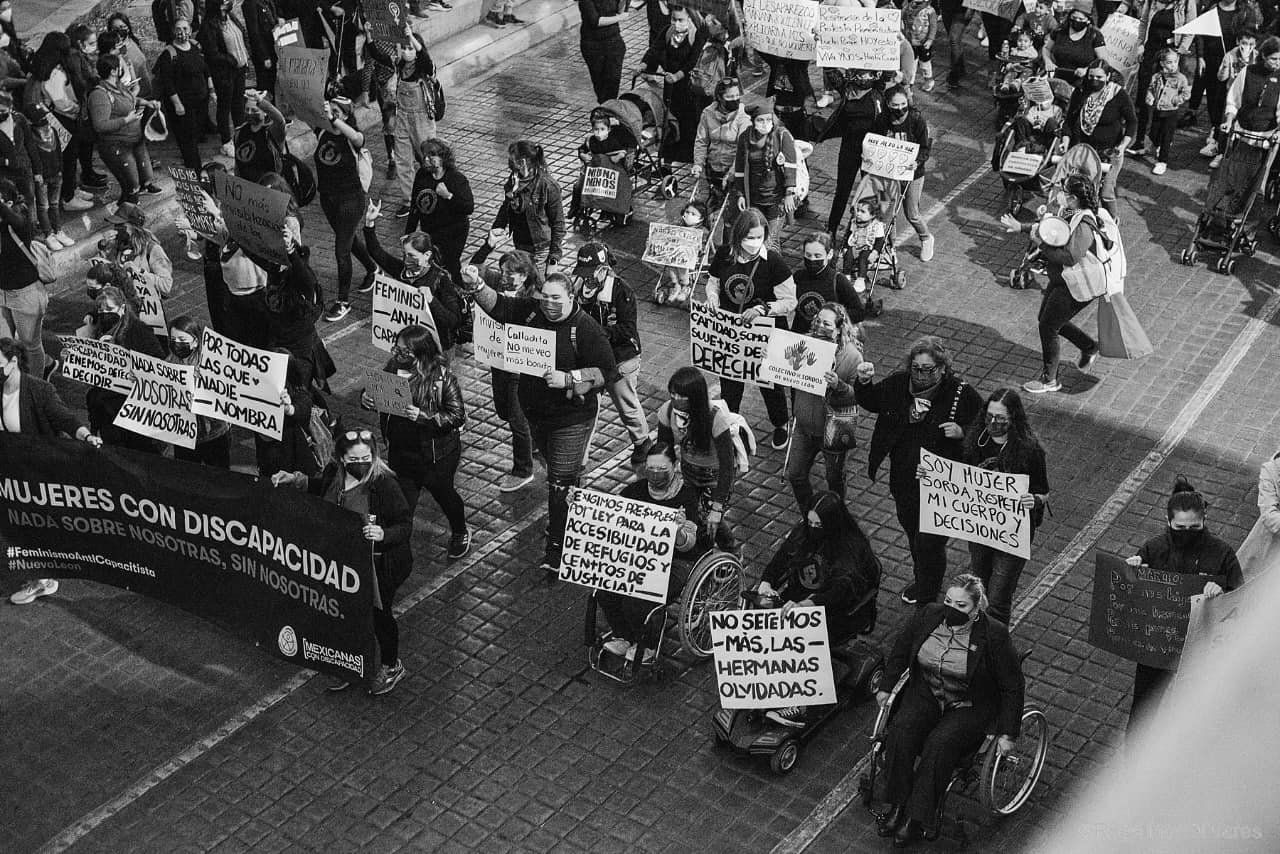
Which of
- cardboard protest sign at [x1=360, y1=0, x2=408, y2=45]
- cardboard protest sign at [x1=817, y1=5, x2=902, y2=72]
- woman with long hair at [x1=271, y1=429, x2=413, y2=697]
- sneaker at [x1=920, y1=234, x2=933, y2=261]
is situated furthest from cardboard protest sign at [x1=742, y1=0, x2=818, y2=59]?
woman with long hair at [x1=271, y1=429, x2=413, y2=697]

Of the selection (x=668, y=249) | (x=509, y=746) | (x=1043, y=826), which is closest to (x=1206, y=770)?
(x=1043, y=826)

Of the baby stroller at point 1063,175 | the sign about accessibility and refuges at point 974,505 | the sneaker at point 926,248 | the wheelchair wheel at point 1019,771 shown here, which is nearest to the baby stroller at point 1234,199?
the baby stroller at point 1063,175

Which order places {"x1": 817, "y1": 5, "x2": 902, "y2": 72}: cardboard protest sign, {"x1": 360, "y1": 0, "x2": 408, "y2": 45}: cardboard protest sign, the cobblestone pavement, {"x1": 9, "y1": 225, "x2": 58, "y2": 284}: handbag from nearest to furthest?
the cobblestone pavement → {"x1": 9, "y1": 225, "x2": 58, "y2": 284}: handbag → {"x1": 817, "y1": 5, "x2": 902, "y2": 72}: cardboard protest sign → {"x1": 360, "y1": 0, "x2": 408, "y2": 45}: cardboard protest sign

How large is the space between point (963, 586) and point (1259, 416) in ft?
19.6

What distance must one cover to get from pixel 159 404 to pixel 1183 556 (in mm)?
7441

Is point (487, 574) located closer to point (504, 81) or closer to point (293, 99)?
point (293, 99)

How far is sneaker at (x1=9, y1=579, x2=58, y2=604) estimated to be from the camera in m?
12.3

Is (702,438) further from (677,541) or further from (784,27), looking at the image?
(784,27)

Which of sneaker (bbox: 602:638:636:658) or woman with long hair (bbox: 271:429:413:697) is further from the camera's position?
sneaker (bbox: 602:638:636:658)

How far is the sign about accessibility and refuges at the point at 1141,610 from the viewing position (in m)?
9.64

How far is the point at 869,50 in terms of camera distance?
17.8 metres

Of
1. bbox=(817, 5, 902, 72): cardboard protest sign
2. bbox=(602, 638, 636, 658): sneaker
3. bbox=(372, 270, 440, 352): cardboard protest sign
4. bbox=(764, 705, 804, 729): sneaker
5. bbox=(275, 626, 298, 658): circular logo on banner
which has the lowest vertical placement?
bbox=(275, 626, 298, 658): circular logo on banner

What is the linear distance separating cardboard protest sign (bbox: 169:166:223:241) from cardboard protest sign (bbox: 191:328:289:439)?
3.37m

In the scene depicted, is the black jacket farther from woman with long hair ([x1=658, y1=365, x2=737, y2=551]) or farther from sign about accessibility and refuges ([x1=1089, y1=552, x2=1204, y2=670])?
woman with long hair ([x1=658, y1=365, x2=737, y2=551])
